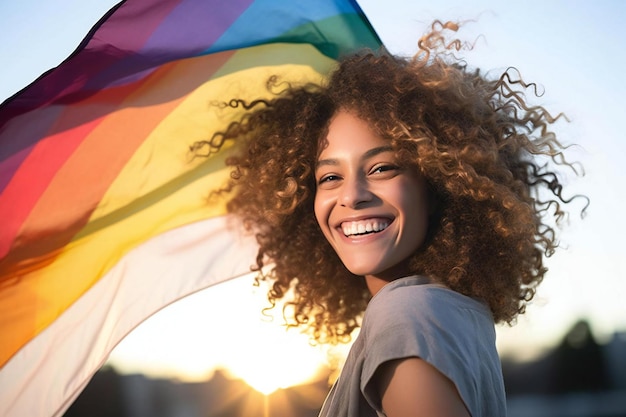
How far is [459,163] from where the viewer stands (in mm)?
3396

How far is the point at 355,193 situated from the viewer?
3.36m

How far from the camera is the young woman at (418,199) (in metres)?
2.71

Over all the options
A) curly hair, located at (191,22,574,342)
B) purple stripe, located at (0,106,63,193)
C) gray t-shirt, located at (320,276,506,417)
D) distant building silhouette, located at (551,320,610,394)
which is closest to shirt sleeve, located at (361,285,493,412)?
gray t-shirt, located at (320,276,506,417)

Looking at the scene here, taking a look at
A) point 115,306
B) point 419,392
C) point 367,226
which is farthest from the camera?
point 115,306

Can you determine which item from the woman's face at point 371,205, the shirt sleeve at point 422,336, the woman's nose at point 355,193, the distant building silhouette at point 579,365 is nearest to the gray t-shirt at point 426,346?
the shirt sleeve at point 422,336

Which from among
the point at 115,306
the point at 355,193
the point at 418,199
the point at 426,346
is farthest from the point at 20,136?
the point at 426,346

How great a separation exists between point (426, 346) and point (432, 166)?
105 centimetres

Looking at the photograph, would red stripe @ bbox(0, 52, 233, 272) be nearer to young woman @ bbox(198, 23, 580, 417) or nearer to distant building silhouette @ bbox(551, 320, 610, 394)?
young woman @ bbox(198, 23, 580, 417)

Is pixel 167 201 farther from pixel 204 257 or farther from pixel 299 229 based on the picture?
pixel 299 229

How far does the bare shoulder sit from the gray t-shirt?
0.03m

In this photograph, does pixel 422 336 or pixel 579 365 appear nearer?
pixel 422 336

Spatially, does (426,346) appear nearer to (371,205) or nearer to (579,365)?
(371,205)

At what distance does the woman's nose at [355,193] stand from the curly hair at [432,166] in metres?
0.20

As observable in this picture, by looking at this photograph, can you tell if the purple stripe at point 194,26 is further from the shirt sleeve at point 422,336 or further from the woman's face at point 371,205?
the shirt sleeve at point 422,336
